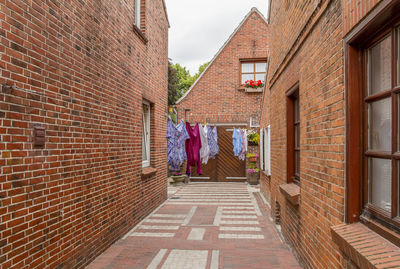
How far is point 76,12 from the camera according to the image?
13.2 ft

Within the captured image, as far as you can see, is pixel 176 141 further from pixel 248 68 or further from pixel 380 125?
pixel 380 125

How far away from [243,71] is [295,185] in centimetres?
1053

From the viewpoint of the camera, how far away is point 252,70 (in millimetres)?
14594

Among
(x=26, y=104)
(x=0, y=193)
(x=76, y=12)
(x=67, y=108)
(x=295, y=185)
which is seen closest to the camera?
(x=0, y=193)

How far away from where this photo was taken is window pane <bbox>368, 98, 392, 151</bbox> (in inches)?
81.0

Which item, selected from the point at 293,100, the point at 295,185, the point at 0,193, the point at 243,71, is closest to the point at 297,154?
the point at 295,185

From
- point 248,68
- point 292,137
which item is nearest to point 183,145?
point 292,137

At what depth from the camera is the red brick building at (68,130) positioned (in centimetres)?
281

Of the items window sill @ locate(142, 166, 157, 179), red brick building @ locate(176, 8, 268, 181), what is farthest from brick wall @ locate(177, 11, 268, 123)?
window sill @ locate(142, 166, 157, 179)

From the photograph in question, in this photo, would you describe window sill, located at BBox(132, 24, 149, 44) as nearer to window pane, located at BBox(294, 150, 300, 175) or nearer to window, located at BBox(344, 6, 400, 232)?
window pane, located at BBox(294, 150, 300, 175)

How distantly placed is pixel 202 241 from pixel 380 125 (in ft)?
13.2

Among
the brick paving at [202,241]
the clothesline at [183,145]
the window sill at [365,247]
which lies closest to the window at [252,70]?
the clothesline at [183,145]

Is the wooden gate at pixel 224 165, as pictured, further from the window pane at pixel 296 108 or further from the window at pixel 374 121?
the window at pixel 374 121

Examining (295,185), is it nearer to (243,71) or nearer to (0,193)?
(0,193)
